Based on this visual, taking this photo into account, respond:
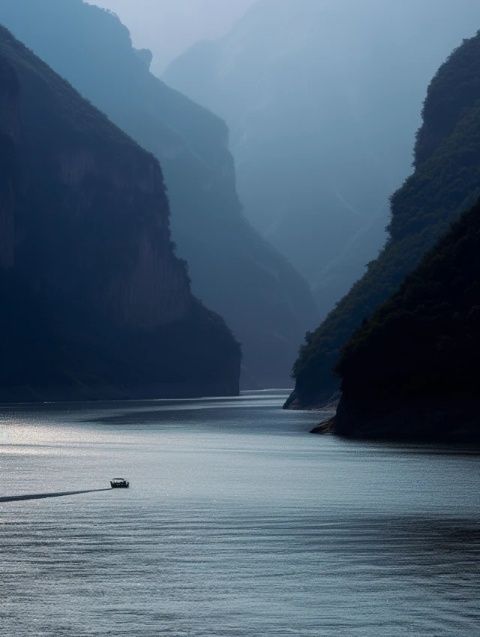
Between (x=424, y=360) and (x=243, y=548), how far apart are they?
80.9 m

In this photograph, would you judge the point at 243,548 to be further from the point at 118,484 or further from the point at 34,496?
the point at 118,484

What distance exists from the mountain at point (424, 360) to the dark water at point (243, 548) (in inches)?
1005

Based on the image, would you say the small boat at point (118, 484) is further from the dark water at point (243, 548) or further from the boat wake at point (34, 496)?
the boat wake at point (34, 496)

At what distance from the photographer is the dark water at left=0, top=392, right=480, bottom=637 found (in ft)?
143

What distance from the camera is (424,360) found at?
13625 cm

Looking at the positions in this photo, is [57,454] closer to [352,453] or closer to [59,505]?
[352,453]

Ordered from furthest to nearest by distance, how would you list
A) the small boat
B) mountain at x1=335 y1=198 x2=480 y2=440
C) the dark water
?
mountain at x1=335 y1=198 x2=480 y2=440
the small boat
the dark water

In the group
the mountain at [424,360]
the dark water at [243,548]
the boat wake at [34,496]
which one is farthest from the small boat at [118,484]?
the mountain at [424,360]

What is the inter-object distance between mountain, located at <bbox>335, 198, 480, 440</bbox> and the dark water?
25.5m

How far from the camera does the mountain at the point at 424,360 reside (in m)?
131

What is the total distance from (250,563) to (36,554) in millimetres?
6850

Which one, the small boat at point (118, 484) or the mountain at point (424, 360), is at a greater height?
the mountain at point (424, 360)

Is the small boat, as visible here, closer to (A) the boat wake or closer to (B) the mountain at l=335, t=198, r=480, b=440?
(A) the boat wake

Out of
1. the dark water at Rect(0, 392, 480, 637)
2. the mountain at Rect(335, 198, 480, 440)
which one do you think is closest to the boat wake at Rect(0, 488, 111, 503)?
the dark water at Rect(0, 392, 480, 637)
